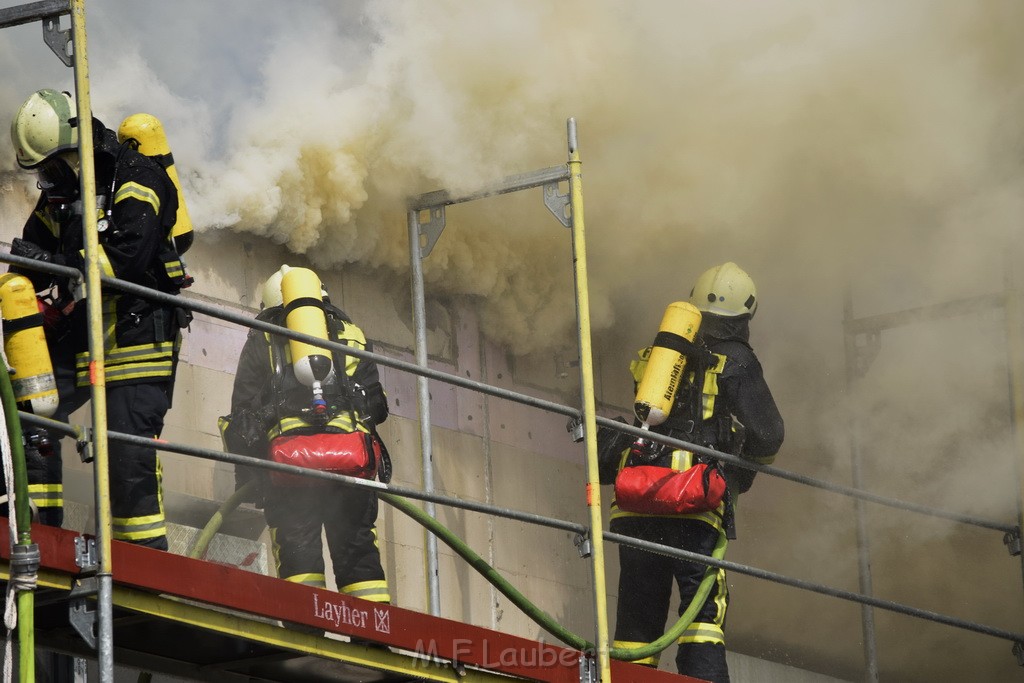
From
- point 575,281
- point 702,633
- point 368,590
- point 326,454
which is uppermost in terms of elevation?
point 575,281

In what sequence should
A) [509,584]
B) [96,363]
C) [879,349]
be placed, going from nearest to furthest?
[96,363] → [509,584] → [879,349]

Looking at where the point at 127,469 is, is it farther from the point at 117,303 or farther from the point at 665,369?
the point at 665,369

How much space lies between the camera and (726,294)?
7703 millimetres

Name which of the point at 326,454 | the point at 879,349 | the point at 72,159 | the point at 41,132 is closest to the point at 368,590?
the point at 326,454

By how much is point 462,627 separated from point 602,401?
4295 millimetres

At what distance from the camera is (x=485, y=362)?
9531 millimetres

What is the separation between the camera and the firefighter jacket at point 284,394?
6.68 m

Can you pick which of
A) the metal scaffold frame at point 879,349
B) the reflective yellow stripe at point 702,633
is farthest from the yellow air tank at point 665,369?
the metal scaffold frame at point 879,349

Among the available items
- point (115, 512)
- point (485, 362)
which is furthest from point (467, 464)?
point (115, 512)

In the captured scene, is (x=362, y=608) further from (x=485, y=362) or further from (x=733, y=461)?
(x=485, y=362)

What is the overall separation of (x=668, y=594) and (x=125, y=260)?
3.02 m

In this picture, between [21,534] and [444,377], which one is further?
[444,377]

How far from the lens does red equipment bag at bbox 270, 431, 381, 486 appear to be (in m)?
6.53

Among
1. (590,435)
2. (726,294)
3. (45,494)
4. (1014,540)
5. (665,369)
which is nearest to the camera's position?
(45,494)
